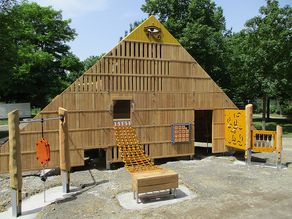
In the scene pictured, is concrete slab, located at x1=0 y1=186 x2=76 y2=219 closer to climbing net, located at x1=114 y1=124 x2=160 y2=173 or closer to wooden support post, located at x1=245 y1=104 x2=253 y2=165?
climbing net, located at x1=114 y1=124 x2=160 y2=173

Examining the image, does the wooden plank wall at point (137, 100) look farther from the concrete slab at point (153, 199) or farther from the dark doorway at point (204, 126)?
the concrete slab at point (153, 199)

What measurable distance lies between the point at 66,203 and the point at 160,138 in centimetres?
732

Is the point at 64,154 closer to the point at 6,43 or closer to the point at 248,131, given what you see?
the point at 248,131

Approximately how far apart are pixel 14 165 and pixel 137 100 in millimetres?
7737

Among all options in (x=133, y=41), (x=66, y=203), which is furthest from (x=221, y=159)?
(x=66, y=203)

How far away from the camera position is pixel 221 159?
Result: 18.7 metres

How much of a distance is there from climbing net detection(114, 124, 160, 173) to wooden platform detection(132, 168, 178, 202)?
9.26 feet

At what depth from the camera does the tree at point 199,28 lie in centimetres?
3288

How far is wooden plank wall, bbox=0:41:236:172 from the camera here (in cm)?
1523

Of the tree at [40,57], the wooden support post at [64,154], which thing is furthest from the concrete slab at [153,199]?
the tree at [40,57]

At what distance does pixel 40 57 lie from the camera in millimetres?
34062

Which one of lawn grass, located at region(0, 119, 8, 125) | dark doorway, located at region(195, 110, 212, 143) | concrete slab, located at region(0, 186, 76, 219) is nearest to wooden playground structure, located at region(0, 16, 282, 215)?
concrete slab, located at region(0, 186, 76, 219)

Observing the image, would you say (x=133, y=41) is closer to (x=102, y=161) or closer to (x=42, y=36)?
(x=102, y=161)

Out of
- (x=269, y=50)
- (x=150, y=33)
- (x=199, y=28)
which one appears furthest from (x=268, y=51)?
(x=150, y=33)
